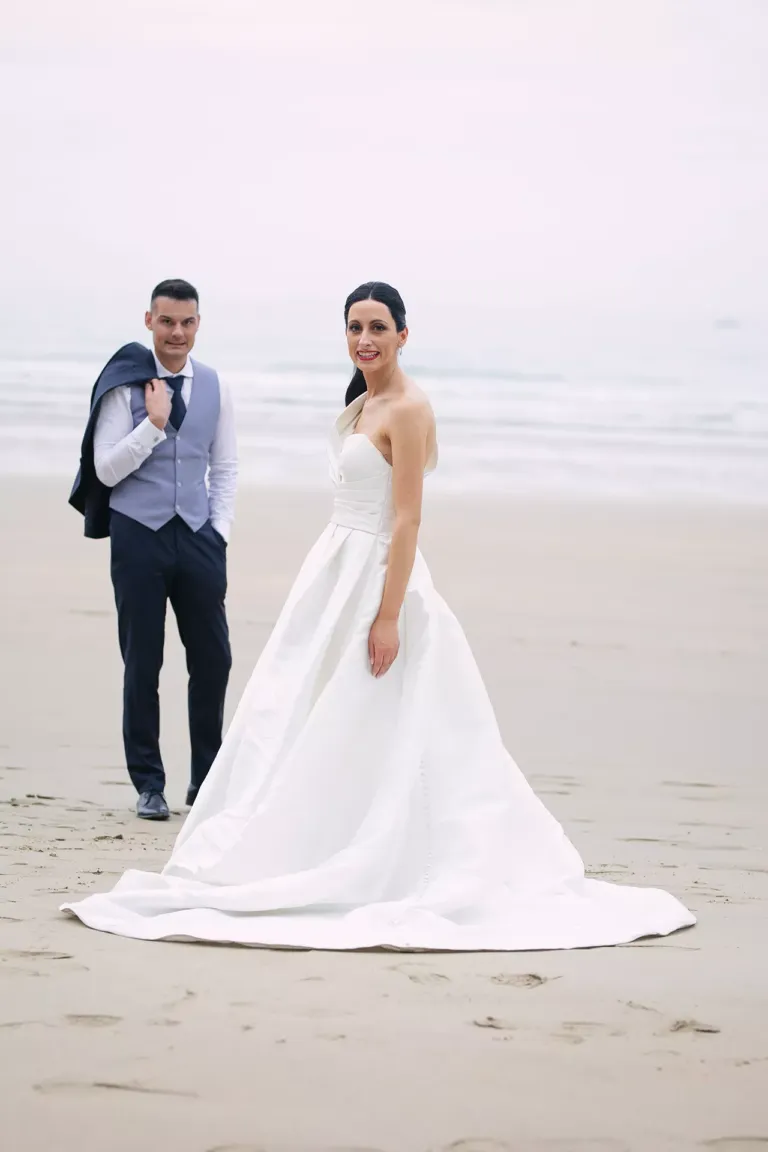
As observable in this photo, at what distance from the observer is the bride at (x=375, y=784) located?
3041 mm

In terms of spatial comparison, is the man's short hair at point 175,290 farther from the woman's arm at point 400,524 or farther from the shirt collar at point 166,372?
the woman's arm at point 400,524

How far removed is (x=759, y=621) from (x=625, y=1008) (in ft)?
20.0

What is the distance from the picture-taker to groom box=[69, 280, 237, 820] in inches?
179

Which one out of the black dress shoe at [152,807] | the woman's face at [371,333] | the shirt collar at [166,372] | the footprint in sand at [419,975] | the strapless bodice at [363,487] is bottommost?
the black dress shoe at [152,807]

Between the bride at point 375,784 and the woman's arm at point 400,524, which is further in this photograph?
the woman's arm at point 400,524

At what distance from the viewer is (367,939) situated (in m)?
2.86

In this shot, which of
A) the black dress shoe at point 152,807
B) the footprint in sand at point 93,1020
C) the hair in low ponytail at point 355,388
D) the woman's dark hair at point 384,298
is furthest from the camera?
the black dress shoe at point 152,807

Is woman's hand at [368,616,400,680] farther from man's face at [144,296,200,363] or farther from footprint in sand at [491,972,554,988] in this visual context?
man's face at [144,296,200,363]

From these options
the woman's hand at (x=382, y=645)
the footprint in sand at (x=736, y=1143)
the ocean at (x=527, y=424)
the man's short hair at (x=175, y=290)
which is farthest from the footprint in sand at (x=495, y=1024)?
the ocean at (x=527, y=424)

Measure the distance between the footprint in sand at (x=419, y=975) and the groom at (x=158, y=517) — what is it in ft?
6.18

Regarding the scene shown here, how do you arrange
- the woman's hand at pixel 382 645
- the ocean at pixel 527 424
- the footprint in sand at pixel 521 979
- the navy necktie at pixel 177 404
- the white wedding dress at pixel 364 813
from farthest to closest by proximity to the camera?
the ocean at pixel 527 424 → the navy necktie at pixel 177 404 → the woman's hand at pixel 382 645 → the white wedding dress at pixel 364 813 → the footprint in sand at pixel 521 979

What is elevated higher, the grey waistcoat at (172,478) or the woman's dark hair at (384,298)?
the woman's dark hair at (384,298)

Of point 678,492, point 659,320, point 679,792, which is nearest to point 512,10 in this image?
point 659,320

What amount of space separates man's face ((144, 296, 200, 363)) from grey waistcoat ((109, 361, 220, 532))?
0.41ft
